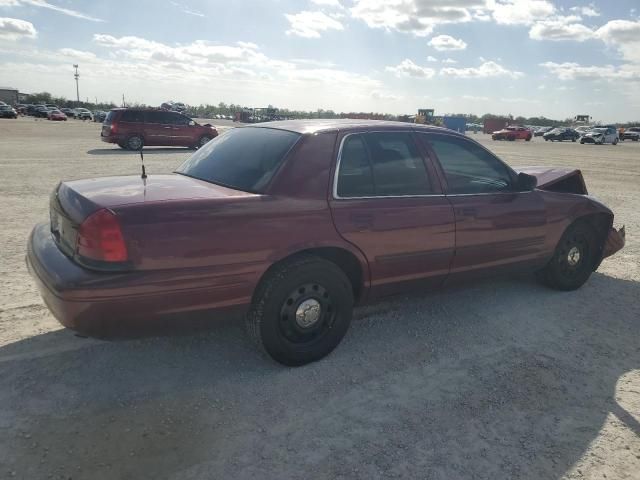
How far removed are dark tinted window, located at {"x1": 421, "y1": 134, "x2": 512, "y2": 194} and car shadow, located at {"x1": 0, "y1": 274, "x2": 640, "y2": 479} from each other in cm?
116

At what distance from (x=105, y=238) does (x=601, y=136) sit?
47488mm

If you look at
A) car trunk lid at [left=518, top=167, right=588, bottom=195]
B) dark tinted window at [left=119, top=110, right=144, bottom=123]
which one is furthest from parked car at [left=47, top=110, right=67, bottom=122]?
car trunk lid at [left=518, top=167, right=588, bottom=195]

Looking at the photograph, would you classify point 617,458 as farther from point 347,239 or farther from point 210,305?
point 210,305

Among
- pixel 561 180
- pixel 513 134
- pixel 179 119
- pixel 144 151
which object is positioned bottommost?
pixel 144 151

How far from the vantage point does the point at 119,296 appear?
251cm

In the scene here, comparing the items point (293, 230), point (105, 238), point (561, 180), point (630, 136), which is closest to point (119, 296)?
point (105, 238)

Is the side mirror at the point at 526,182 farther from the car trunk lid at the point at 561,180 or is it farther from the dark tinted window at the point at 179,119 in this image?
the dark tinted window at the point at 179,119

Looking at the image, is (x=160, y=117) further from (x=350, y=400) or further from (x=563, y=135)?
(x=563, y=135)

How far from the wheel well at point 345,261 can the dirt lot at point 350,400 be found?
492 mm

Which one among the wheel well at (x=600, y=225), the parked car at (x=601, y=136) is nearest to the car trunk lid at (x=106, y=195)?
the wheel well at (x=600, y=225)

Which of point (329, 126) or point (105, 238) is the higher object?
point (329, 126)

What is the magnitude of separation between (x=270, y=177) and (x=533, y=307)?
9.31ft

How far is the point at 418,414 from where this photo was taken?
9.14 feet

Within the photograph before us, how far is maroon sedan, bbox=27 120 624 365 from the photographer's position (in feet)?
8.43
